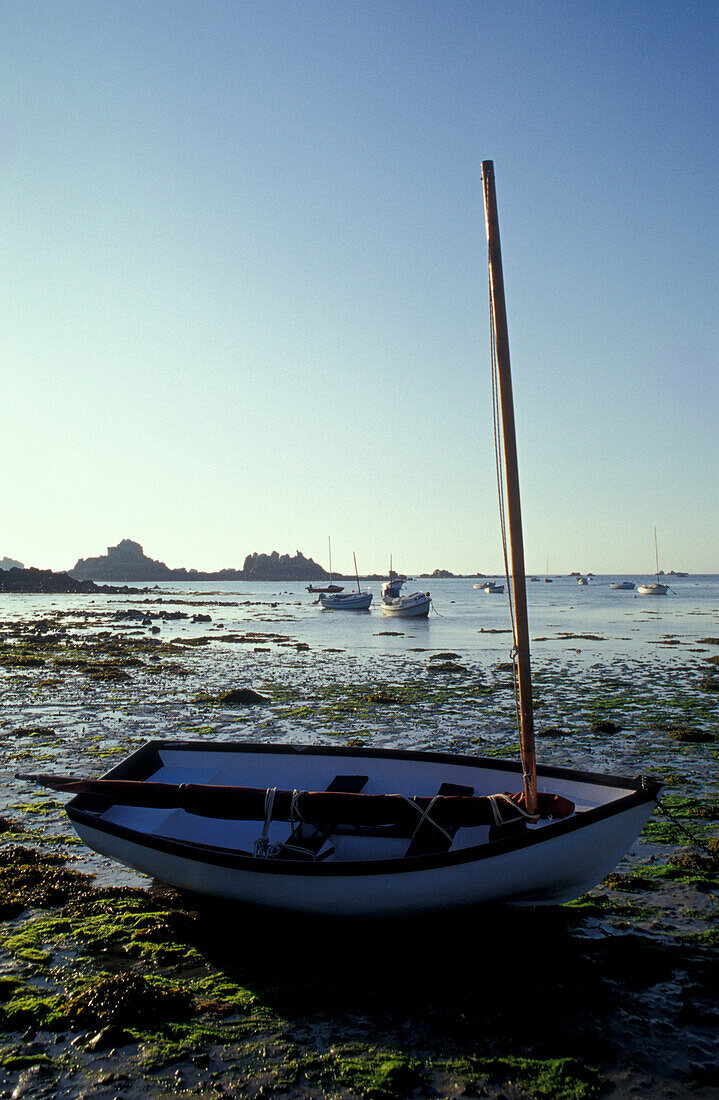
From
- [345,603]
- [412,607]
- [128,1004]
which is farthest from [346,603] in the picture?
[128,1004]

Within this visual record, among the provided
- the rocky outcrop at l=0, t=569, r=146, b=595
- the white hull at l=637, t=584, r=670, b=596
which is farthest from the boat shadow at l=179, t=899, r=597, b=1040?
the rocky outcrop at l=0, t=569, r=146, b=595

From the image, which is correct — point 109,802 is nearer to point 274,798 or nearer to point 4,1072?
point 274,798

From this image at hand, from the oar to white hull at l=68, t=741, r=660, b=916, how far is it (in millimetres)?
240

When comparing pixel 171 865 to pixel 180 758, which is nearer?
pixel 171 865

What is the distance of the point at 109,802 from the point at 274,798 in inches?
79.4

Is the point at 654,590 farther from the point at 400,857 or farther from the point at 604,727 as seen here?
the point at 400,857

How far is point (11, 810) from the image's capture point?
32.9ft

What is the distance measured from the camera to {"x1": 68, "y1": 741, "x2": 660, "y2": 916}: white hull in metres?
5.98

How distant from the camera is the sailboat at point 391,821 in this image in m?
6.04

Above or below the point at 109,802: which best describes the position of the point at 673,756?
below

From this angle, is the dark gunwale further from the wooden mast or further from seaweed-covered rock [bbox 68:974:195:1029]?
seaweed-covered rock [bbox 68:974:195:1029]

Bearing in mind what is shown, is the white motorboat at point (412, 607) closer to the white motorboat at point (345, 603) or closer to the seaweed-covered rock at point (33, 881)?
the white motorboat at point (345, 603)

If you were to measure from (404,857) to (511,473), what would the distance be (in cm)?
368

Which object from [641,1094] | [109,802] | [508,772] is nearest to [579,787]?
[508,772]
